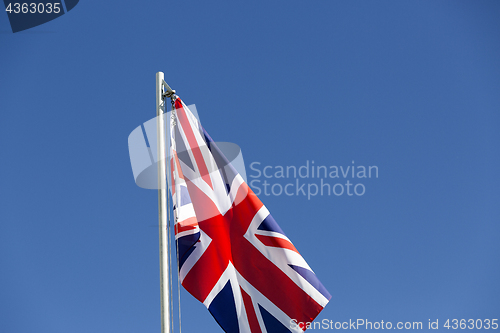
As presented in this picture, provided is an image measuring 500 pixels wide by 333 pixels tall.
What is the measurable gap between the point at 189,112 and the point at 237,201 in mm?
1826

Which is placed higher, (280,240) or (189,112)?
(189,112)

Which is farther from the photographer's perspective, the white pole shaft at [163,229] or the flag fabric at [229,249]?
the flag fabric at [229,249]

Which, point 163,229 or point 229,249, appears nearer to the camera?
point 163,229

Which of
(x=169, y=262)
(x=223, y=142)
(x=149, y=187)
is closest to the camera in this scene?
(x=169, y=262)

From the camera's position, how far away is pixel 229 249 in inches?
312

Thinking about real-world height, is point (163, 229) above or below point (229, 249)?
above

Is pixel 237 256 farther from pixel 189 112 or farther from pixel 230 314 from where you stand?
pixel 189 112

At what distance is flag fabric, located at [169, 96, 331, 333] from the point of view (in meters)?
7.51

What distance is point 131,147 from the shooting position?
8609mm

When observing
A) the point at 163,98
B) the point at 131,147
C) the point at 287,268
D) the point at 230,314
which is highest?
the point at 163,98

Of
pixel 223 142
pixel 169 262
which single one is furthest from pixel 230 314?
pixel 223 142

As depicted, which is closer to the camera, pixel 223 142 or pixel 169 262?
pixel 169 262

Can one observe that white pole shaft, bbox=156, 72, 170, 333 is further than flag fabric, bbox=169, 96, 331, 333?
No

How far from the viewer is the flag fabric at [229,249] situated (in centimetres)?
751
